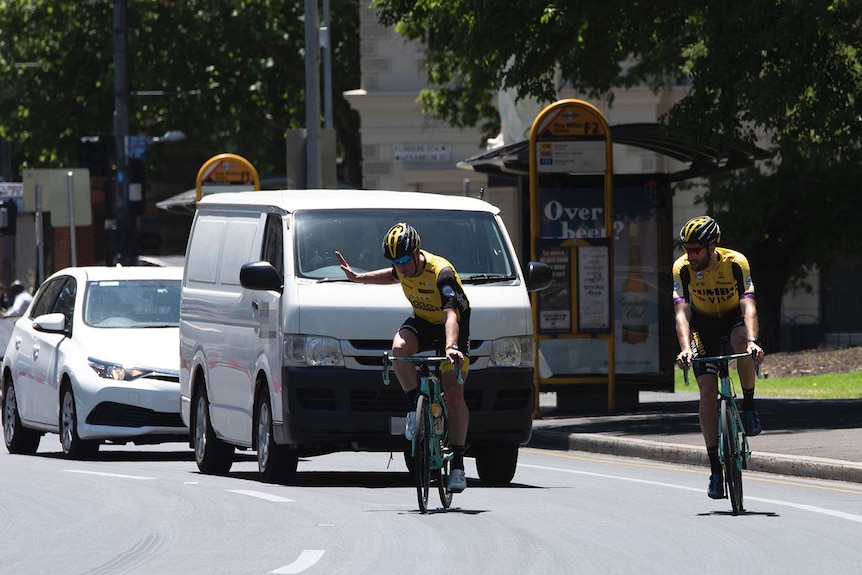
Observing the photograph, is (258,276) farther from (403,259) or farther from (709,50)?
(709,50)

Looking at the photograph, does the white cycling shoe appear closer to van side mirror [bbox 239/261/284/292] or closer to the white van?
the white van

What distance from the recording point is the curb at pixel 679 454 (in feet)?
48.6

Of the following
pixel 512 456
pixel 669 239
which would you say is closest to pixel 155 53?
pixel 669 239

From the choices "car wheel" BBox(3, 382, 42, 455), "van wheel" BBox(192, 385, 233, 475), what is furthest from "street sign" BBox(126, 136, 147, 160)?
"van wheel" BBox(192, 385, 233, 475)

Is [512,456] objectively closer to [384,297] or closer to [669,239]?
[384,297]

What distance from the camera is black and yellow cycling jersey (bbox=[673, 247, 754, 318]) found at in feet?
40.8

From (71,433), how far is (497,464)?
4607mm

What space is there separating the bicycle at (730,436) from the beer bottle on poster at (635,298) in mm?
10222

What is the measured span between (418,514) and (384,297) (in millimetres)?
2211

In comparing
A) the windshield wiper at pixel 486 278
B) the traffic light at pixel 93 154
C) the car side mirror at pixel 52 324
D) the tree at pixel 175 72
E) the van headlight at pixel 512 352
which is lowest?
the van headlight at pixel 512 352

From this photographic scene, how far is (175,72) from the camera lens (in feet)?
169

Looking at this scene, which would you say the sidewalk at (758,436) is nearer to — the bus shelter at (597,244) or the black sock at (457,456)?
the bus shelter at (597,244)

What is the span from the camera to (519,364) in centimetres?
1449

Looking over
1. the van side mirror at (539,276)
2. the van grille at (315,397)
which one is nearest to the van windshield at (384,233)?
the van side mirror at (539,276)
